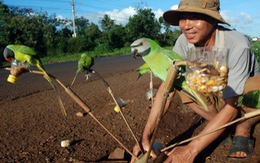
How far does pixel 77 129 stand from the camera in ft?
11.0

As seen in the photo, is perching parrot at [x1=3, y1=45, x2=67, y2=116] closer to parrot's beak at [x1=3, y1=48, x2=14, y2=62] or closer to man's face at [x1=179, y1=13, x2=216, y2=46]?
parrot's beak at [x1=3, y1=48, x2=14, y2=62]

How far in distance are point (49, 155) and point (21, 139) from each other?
634 millimetres

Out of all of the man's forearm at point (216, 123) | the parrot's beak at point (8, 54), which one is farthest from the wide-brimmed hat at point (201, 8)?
the parrot's beak at point (8, 54)

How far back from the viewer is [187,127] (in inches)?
136

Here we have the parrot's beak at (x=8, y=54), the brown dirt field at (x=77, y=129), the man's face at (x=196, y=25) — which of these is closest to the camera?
the parrot's beak at (x=8, y=54)

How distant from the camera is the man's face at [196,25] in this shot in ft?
6.75

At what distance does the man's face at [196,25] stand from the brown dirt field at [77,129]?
48.8 inches

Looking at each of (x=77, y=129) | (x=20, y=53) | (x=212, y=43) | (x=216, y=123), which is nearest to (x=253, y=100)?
(x=216, y=123)

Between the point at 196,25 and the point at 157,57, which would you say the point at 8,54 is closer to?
the point at 157,57

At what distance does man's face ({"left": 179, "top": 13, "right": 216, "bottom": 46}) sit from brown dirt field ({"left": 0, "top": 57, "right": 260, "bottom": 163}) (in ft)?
4.06

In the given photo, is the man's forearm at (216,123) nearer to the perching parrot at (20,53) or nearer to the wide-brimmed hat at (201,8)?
the wide-brimmed hat at (201,8)

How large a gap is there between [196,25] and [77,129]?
6.75ft

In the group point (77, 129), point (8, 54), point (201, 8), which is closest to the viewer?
point (8, 54)

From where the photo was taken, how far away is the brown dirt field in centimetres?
264
